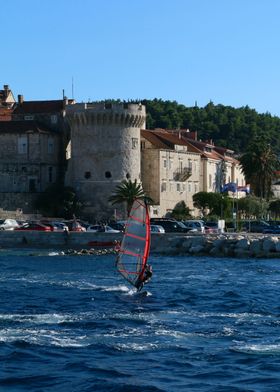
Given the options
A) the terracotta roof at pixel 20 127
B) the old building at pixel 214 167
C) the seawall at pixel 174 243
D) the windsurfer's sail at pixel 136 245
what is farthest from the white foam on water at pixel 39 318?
the old building at pixel 214 167

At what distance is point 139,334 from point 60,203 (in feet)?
189

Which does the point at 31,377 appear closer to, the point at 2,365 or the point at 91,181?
the point at 2,365

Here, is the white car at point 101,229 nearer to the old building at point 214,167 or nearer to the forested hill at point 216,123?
the old building at point 214,167

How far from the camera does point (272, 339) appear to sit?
25078 mm

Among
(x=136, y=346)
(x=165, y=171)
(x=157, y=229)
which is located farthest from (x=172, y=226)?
(x=136, y=346)

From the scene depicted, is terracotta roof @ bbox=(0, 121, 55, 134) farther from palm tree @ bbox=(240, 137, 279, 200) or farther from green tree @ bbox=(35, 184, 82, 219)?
palm tree @ bbox=(240, 137, 279, 200)

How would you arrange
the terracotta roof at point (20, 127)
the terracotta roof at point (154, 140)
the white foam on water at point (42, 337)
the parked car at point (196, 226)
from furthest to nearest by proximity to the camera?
the terracotta roof at point (154, 140) → the terracotta roof at point (20, 127) → the parked car at point (196, 226) → the white foam on water at point (42, 337)

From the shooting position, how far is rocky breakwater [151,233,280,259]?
58.5m

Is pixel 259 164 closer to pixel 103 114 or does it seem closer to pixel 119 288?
pixel 103 114

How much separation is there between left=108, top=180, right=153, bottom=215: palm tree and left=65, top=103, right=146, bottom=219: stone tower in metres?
0.66

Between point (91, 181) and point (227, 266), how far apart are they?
34922 millimetres

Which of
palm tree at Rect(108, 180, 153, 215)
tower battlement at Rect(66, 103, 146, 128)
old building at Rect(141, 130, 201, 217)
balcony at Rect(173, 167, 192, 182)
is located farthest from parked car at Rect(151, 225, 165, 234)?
balcony at Rect(173, 167, 192, 182)

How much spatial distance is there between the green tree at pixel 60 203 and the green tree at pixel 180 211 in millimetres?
9494

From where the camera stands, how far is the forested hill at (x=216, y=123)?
154875mm
